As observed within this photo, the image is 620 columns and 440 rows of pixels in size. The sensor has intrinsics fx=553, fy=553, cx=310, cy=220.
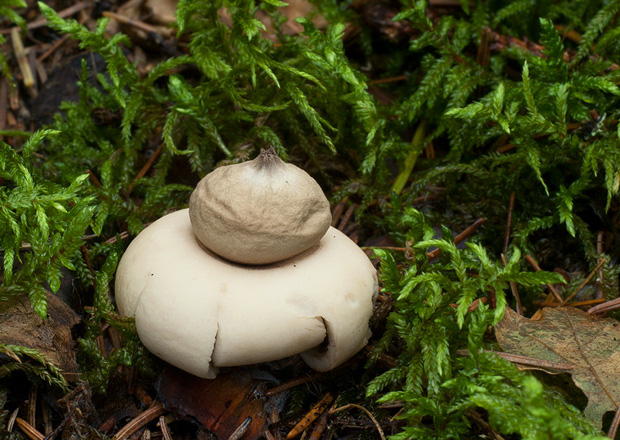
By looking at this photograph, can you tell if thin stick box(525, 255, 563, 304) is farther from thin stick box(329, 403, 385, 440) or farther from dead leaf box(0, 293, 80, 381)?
dead leaf box(0, 293, 80, 381)

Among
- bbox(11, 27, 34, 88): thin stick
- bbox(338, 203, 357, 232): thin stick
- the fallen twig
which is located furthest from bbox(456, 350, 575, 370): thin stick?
the fallen twig

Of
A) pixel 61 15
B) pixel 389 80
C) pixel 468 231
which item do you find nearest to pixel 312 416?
pixel 468 231

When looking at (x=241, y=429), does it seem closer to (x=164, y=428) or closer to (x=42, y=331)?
(x=164, y=428)

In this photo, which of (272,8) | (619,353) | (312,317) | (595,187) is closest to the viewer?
(312,317)

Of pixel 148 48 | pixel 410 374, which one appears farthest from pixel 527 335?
pixel 148 48

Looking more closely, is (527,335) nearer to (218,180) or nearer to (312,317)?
(312,317)

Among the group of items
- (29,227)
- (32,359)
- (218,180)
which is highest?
(218,180)
